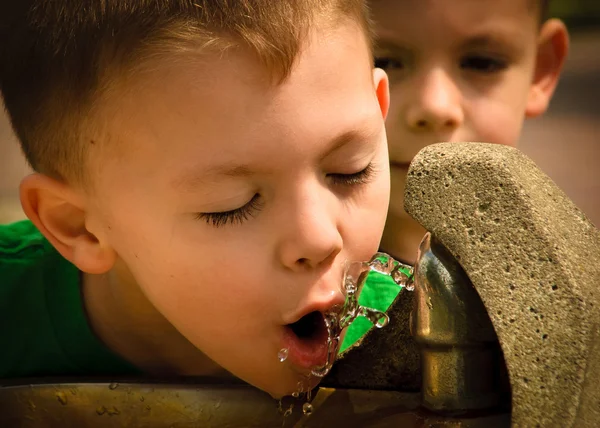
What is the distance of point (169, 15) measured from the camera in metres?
0.77

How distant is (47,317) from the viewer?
3.70 feet

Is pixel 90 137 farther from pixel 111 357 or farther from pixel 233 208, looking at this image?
pixel 111 357

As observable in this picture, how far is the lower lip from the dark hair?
25 centimetres

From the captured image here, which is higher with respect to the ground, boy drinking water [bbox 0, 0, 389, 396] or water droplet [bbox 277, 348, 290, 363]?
boy drinking water [bbox 0, 0, 389, 396]

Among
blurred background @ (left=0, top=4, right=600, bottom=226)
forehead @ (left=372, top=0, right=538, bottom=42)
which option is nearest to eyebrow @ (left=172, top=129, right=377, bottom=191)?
forehead @ (left=372, top=0, right=538, bottom=42)

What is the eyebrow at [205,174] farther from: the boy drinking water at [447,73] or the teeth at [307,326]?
the boy drinking water at [447,73]

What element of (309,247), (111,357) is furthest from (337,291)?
(111,357)

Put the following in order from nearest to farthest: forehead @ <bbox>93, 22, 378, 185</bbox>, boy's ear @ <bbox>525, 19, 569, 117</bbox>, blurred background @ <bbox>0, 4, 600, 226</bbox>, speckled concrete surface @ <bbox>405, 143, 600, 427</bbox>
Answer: speckled concrete surface @ <bbox>405, 143, 600, 427</bbox> → forehead @ <bbox>93, 22, 378, 185</bbox> → boy's ear @ <bbox>525, 19, 569, 117</bbox> → blurred background @ <bbox>0, 4, 600, 226</bbox>

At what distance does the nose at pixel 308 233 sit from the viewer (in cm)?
77

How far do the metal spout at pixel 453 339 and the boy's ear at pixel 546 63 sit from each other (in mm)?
817

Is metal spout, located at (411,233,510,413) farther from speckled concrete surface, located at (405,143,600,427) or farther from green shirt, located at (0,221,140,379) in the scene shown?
green shirt, located at (0,221,140,379)

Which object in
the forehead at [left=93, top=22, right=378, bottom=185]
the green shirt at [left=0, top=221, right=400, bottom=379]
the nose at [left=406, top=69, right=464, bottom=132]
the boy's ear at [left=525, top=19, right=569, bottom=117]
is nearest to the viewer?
the forehead at [left=93, top=22, right=378, bottom=185]

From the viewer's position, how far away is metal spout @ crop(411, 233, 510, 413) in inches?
26.1

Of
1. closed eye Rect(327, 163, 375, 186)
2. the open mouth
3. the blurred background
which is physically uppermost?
closed eye Rect(327, 163, 375, 186)
